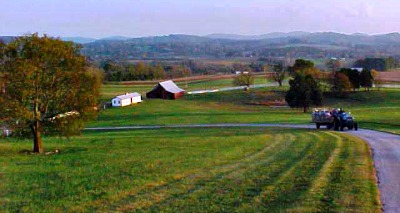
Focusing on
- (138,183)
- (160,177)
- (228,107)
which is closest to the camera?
(138,183)

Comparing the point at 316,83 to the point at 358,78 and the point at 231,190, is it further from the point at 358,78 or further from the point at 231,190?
the point at 231,190

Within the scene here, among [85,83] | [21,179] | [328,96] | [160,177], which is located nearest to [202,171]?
[160,177]

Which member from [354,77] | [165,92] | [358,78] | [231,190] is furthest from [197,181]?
[358,78]

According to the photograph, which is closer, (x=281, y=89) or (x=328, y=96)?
(x=328, y=96)

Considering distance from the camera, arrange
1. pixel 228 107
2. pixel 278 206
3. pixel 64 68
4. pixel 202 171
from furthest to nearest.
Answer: pixel 228 107, pixel 64 68, pixel 202 171, pixel 278 206

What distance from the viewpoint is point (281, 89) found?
106812 millimetres

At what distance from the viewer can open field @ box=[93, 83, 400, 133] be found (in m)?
62.3

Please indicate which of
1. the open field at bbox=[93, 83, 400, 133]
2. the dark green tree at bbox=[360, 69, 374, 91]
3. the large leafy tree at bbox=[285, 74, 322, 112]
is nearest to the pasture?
the open field at bbox=[93, 83, 400, 133]

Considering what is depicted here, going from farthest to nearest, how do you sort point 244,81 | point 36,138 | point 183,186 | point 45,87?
point 244,81
point 36,138
point 45,87
point 183,186

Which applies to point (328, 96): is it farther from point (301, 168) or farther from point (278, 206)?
point (278, 206)

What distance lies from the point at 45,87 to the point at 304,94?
5139 centimetres

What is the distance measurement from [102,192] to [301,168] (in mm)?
7557

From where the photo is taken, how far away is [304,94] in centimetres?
7619

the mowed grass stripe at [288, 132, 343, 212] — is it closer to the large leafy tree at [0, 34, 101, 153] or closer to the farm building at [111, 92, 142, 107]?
the large leafy tree at [0, 34, 101, 153]
